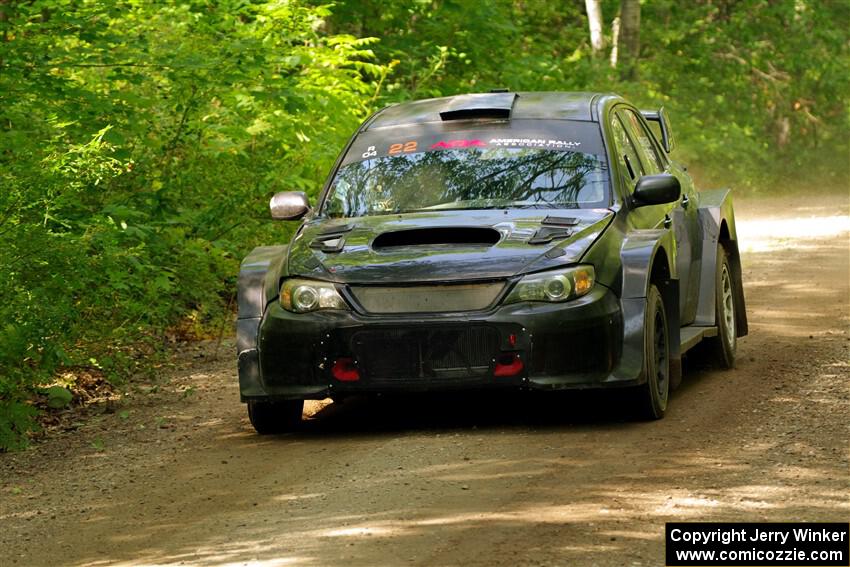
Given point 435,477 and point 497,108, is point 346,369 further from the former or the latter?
point 497,108

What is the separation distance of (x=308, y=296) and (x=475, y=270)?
92 cm

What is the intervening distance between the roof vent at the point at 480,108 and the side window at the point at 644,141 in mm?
864

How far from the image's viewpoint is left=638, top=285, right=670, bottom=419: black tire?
8344 millimetres

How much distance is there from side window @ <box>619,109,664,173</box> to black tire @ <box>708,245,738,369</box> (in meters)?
0.71

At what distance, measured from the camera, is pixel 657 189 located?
8844 mm

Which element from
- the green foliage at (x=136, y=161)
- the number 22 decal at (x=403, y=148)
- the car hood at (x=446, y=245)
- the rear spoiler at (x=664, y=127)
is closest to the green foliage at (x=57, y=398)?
the green foliage at (x=136, y=161)

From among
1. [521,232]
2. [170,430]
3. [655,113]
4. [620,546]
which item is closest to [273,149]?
Result: [655,113]

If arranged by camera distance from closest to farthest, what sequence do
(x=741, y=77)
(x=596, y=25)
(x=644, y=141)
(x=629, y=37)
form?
(x=644, y=141)
(x=596, y=25)
(x=629, y=37)
(x=741, y=77)

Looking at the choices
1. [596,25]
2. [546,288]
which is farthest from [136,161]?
[596,25]

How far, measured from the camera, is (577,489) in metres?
6.84

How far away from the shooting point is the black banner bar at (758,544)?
559 centimetres

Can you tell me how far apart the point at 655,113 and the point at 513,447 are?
15.5 feet

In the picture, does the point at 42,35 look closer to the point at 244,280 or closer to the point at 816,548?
the point at 244,280

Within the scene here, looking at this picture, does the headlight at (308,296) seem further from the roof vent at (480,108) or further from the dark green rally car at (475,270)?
the roof vent at (480,108)
